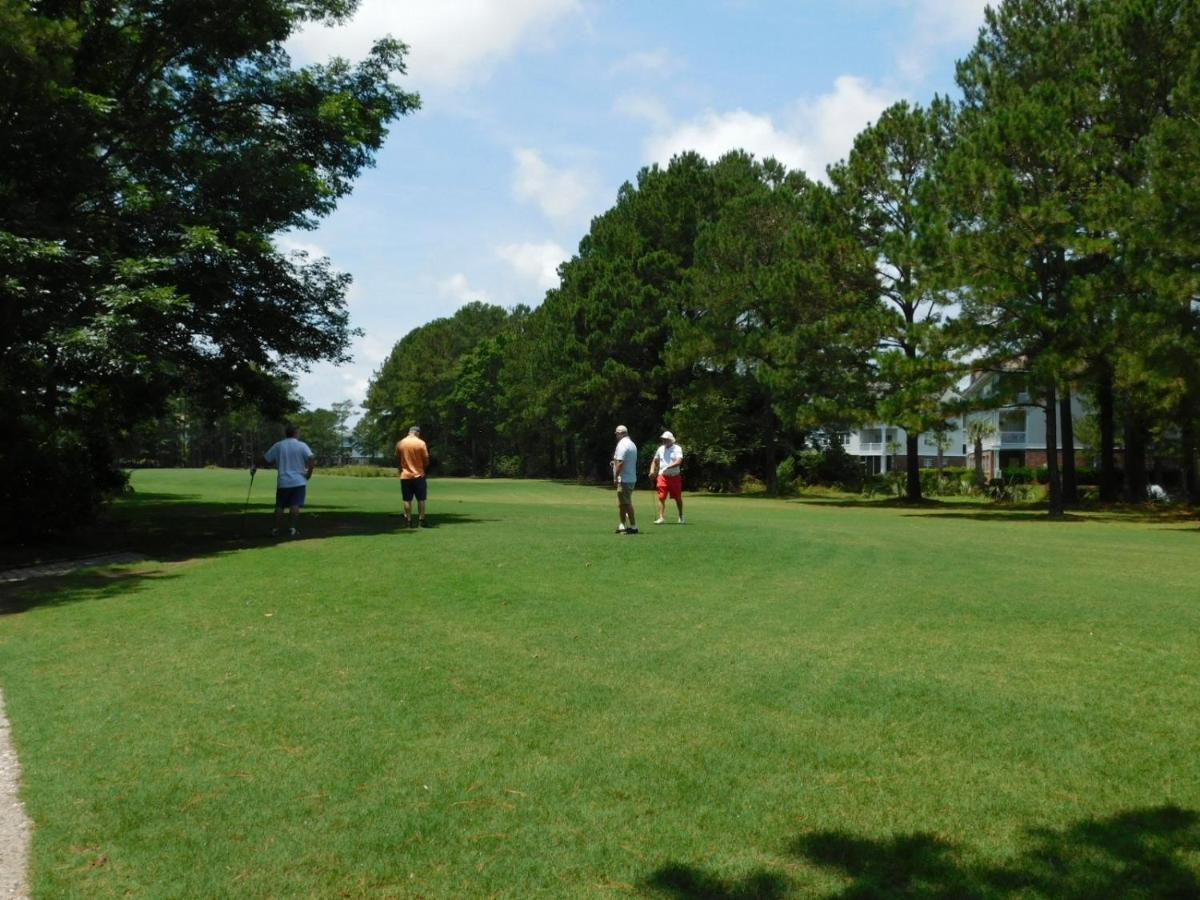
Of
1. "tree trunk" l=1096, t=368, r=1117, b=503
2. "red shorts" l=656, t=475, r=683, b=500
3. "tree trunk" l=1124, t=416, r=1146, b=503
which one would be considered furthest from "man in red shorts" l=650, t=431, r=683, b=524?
"tree trunk" l=1124, t=416, r=1146, b=503

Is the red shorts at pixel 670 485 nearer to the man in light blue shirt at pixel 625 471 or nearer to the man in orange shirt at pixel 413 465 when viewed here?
the man in light blue shirt at pixel 625 471

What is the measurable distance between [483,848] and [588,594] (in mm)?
6290

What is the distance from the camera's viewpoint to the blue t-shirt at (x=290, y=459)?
57.7 feet

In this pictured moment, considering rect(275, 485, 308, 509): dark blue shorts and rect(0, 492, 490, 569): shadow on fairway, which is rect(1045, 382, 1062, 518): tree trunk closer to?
rect(0, 492, 490, 569): shadow on fairway

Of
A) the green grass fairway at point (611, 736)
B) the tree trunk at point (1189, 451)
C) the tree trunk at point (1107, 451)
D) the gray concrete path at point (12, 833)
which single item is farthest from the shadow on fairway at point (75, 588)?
the tree trunk at point (1107, 451)

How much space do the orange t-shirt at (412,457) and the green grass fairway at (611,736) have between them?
6911mm

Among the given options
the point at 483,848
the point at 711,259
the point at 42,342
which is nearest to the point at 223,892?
the point at 483,848

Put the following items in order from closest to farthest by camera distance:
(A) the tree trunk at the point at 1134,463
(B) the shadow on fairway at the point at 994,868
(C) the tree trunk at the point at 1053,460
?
(B) the shadow on fairway at the point at 994,868
(C) the tree trunk at the point at 1053,460
(A) the tree trunk at the point at 1134,463

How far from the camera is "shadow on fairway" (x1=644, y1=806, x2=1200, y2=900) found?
3727mm

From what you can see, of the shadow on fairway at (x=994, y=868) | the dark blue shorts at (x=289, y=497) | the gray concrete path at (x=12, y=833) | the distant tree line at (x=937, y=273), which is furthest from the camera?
the distant tree line at (x=937, y=273)

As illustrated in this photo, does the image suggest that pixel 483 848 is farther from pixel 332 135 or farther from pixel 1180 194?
pixel 1180 194

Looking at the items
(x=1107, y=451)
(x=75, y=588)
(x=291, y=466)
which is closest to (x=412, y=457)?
(x=291, y=466)

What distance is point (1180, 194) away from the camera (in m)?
23.8

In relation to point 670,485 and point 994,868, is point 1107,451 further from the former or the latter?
point 994,868
